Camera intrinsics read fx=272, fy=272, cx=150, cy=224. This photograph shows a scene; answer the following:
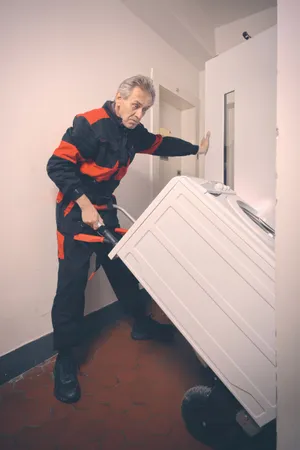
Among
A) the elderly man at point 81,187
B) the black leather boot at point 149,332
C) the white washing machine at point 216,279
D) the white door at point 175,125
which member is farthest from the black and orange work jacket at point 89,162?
the white door at point 175,125

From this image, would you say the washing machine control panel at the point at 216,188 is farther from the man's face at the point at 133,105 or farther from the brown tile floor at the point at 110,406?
the brown tile floor at the point at 110,406

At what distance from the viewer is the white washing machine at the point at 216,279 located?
32.6 inches

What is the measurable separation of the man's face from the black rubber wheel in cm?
117

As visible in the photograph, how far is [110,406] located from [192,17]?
2.99 m

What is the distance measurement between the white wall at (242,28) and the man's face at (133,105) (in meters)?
2.07

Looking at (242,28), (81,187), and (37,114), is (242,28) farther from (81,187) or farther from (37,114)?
(81,187)

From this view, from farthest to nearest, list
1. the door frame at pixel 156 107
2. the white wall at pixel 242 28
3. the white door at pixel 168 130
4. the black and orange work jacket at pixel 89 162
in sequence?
the white door at pixel 168 130
the white wall at pixel 242 28
the door frame at pixel 156 107
the black and orange work jacket at pixel 89 162

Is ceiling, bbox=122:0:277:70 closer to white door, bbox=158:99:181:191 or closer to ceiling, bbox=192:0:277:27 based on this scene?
ceiling, bbox=192:0:277:27

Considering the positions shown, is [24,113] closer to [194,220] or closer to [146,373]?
[194,220]

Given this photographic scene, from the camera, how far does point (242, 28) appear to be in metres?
2.66

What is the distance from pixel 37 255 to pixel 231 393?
112cm

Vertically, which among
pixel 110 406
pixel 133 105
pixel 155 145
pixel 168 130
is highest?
pixel 168 130

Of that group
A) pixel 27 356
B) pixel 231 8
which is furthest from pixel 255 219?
pixel 231 8

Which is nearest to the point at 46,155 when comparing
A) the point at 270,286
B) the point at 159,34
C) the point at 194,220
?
the point at 194,220
